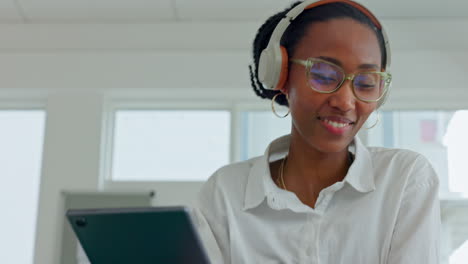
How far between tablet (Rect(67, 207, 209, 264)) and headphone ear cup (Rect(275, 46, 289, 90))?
1.46ft

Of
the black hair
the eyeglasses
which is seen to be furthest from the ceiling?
the eyeglasses

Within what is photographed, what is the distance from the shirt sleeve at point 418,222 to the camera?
1.01 meters

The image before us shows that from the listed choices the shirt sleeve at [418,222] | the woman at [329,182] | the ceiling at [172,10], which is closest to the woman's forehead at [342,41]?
the woman at [329,182]

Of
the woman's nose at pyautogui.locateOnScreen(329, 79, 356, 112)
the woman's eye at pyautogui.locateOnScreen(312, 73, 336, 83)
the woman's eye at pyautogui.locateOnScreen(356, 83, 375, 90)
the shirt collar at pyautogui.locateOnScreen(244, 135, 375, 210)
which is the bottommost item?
the shirt collar at pyautogui.locateOnScreen(244, 135, 375, 210)

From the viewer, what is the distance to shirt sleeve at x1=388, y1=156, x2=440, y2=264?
3.33 ft

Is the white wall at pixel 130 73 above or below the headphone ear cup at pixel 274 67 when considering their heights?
above

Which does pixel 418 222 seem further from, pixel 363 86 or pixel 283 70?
pixel 283 70

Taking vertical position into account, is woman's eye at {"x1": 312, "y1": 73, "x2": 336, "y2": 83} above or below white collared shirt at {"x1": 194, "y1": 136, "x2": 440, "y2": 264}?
above

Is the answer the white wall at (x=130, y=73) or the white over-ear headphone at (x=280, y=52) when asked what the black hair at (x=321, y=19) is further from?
the white wall at (x=130, y=73)

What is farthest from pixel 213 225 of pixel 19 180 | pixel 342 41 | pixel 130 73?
pixel 19 180

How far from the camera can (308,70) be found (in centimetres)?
112

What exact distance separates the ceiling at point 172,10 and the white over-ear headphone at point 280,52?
2845mm

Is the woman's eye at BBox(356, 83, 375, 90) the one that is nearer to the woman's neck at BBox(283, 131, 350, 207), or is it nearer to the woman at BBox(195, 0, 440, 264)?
the woman at BBox(195, 0, 440, 264)

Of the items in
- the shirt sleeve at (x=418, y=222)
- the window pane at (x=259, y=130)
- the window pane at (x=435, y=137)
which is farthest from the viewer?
the window pane at (x=259, y=130)
